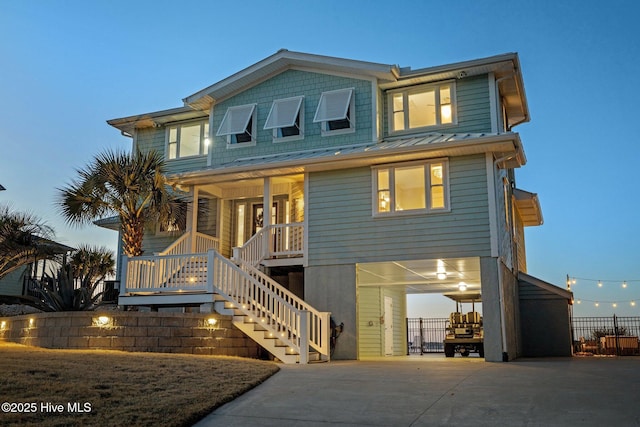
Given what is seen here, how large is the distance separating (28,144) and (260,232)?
93.1m

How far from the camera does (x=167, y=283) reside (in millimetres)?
15594

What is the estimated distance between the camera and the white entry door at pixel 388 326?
20234 millimetres

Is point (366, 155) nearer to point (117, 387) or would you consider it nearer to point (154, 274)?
point (154, 274)

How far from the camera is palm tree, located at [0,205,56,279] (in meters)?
18.6

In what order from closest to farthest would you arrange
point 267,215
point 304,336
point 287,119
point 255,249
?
point 304,336 < point 255,249 < point 267,215 < point 287,119

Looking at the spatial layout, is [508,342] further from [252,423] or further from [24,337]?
[24,337]

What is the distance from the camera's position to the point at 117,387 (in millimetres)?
8203

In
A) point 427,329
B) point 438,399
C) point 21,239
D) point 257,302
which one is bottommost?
point 438,399

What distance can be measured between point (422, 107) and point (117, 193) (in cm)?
871

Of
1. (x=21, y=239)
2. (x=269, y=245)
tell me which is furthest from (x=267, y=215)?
(x=21, y=239)

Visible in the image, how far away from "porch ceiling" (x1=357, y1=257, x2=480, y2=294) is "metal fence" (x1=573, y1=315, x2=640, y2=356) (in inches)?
182

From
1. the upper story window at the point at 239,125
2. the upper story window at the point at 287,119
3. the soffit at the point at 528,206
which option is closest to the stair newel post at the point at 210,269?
the upper story window at the point at 287,119

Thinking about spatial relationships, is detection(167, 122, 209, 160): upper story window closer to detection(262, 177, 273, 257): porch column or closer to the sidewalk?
detection(262, 177, 273, 257): porch column

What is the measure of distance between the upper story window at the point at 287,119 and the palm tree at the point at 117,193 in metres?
3.77
